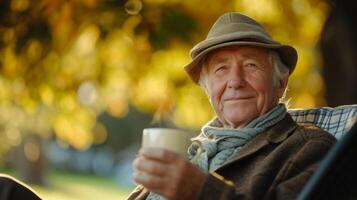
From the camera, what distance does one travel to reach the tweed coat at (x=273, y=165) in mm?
2660

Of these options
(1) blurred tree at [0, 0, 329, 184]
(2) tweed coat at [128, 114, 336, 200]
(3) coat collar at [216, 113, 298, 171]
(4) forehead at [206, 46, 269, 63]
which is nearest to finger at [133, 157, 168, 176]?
(2) tweed coat at [128, 114, 336, 200]

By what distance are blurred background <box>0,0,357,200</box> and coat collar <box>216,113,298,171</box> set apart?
1148 mm

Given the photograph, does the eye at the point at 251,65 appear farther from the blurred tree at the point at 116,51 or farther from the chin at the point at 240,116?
the blurred tree at the point at 116,51

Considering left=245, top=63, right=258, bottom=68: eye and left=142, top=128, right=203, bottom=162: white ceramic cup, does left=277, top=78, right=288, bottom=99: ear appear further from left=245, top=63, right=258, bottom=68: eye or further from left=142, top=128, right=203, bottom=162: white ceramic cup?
left=142, top=128, right=203, bottom=162: white ceramic cup

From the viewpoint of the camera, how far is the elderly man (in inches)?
111

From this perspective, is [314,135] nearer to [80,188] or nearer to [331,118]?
[331,118]

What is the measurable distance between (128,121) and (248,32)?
29175mm

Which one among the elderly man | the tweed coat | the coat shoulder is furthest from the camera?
the coat shoulder

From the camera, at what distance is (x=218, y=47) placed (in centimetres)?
323

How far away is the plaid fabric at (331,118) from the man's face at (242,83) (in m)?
0.28

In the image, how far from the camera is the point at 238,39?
3.20m

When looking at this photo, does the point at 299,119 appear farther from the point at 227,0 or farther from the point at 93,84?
the point at 93,84

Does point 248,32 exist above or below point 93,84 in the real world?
below

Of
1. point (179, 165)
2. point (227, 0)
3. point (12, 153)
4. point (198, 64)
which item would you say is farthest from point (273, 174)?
point (12, 153)
